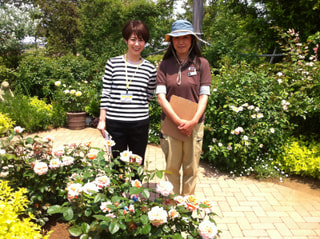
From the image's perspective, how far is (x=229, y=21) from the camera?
9.13 metres

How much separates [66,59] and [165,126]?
627 centimetres

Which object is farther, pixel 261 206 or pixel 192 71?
pixel 261 206

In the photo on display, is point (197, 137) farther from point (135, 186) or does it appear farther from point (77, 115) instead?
point (77, 115)

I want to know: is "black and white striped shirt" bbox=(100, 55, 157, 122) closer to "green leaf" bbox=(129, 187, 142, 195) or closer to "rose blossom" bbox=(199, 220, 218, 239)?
"green leaf" bbox=(129, 187, 142, 195)

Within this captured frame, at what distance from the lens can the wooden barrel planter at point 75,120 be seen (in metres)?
5.64

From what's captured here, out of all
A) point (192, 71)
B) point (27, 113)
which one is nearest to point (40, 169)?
point (192, 71)

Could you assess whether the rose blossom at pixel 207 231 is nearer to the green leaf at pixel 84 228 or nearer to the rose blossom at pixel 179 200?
the rose blossom at pixel 179 200

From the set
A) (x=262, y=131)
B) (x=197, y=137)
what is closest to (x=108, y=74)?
(x=197, y=137)

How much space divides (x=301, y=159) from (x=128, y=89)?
121 inches

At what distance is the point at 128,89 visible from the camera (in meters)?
2.16

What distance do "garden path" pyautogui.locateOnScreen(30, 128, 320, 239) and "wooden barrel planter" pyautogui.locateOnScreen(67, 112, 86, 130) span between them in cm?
262

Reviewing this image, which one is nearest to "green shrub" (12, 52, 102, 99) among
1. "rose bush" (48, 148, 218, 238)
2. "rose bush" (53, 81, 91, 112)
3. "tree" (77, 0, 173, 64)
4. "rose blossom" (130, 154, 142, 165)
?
"rose bush" (53, 81, 91, 112)

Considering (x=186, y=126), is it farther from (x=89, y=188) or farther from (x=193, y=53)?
(x=89, y=188)

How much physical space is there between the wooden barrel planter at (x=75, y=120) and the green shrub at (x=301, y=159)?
4401 mm
